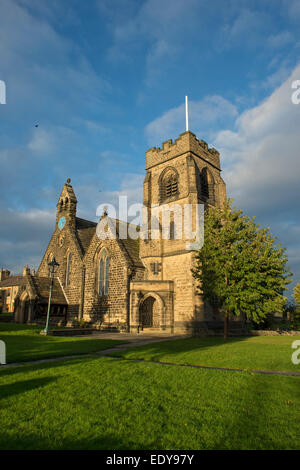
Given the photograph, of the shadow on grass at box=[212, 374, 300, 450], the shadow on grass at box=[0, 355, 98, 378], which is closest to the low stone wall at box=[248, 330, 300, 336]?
the shadow on grass at box=[212, 374, 300, 450]

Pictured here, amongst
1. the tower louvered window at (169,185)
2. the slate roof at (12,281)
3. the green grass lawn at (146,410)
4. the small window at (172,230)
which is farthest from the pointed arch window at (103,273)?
the slate roof at (12,281)

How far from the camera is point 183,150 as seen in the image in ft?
106

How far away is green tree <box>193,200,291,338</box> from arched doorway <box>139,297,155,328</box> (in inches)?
270

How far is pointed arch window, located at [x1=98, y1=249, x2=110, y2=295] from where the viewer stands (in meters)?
29.5

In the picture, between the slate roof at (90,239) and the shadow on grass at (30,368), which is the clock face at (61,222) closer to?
the slate roof at (90,239)

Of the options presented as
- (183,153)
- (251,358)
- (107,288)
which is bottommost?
(251,358)

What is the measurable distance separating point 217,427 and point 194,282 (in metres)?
22.1

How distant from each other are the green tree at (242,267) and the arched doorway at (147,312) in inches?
270

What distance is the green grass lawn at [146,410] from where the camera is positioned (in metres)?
3.75

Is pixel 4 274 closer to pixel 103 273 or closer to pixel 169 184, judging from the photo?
pixel 103 273

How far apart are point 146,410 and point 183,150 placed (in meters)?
30.3
